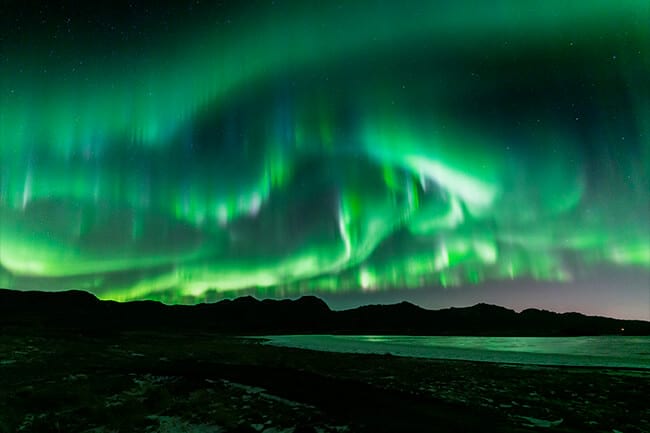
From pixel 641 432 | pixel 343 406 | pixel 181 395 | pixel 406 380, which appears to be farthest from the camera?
pixel 406 380

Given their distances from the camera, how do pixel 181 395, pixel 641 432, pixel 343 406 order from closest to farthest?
pixel 641 432 < pixel 343 406 < pixel 181 395

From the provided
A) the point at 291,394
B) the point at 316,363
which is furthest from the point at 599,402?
the point at 316,363

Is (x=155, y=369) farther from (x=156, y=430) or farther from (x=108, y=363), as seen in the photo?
(x=156, y=430)

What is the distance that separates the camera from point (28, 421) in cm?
1656

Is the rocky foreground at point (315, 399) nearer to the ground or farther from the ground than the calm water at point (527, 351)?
farther from the ground

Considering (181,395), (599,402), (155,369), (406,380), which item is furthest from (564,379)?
(155,369)

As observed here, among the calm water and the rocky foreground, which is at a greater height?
the rocky foreground

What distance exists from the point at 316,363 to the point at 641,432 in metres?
28.7

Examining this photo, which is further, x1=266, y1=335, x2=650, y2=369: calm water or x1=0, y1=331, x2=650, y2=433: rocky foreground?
x1=266, y1=335, x2=650, y2=369: calm water

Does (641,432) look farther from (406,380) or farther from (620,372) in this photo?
(620,372)

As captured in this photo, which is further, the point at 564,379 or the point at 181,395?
the point at 564,379

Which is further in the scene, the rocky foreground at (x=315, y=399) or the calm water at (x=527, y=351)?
the calm water at (x=527, y=351)

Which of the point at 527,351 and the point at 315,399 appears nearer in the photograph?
the point at 315,399

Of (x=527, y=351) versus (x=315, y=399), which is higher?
(x=315, y=399)
